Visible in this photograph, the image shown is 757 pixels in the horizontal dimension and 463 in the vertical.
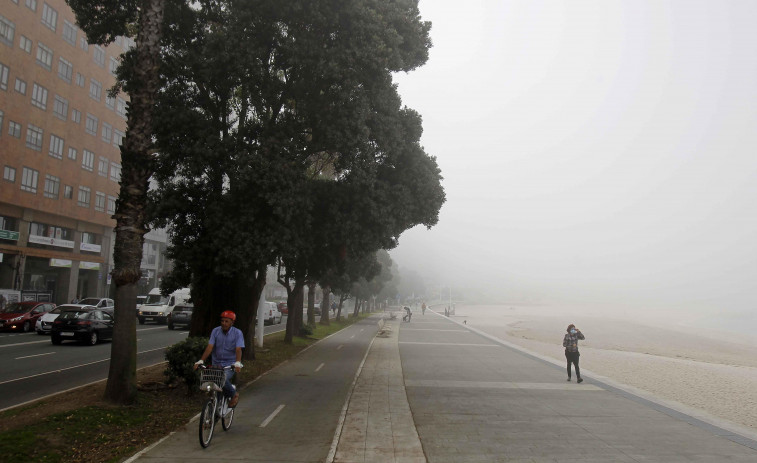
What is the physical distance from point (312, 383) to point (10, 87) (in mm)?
37644

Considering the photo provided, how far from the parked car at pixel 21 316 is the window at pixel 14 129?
1770cm

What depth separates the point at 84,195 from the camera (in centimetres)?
4847

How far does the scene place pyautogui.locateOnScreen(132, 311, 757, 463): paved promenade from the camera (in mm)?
7824

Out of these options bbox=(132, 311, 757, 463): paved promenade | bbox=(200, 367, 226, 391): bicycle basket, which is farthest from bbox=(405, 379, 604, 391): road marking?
bbox=(200, 367, 226, 391): bicycle basket

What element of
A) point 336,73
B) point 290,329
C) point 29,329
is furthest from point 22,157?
point 336,73

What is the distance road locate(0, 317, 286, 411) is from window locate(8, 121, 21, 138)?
21436mm

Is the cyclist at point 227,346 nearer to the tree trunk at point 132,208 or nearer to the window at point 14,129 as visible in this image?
the tree trunk at point 132,208

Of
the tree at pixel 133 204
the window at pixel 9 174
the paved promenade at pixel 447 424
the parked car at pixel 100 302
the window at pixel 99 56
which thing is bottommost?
the paved promenade at pixel 447 424

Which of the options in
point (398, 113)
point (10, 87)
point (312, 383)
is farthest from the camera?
point (10, 87)

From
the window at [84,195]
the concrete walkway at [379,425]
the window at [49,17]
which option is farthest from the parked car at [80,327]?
the window at [49,17]

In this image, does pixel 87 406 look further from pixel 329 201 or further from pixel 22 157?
pixel 22 157

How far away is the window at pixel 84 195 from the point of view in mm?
47875

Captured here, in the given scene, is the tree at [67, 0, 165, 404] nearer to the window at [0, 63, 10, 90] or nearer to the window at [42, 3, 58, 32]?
the window at [0, 63, 10, 90]

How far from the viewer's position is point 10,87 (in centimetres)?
3838
